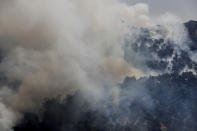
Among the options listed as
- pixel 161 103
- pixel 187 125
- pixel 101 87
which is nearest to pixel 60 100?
pixel 101 87

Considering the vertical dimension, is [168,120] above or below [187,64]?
below

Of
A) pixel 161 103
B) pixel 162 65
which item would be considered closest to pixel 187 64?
pixel 162 65

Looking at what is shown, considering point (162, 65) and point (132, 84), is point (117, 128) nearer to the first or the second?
point (132, 84)

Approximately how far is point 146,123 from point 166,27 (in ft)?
162

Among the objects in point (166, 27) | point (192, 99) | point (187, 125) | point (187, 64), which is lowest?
point (187, 125)

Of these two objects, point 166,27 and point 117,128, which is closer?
point 117,128

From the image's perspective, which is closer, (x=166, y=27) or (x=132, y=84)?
(x=132, y=84)

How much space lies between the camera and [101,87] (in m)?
176

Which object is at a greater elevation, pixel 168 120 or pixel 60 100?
pixel 60 100

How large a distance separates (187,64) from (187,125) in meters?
29.2

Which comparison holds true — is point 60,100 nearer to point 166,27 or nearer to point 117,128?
point 117,128

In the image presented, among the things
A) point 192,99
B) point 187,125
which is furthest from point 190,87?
point 187,125

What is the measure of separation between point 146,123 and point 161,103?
1095 centimetres

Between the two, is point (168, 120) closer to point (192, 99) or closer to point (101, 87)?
point (192, 99)
